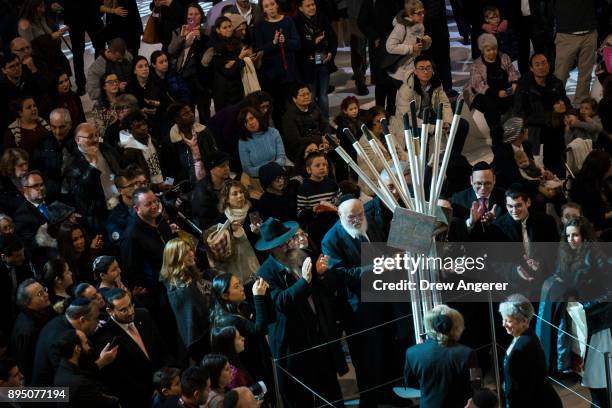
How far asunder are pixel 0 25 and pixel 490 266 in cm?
609

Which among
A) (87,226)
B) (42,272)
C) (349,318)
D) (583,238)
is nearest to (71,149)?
(87,226)

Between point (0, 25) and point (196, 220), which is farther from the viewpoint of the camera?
point (0, 25)

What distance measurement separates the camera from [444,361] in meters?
8.34

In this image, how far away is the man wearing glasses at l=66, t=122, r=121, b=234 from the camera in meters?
11.0

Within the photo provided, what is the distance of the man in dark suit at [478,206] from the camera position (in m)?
10.2

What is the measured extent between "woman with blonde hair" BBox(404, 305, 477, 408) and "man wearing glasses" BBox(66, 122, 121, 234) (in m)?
3.46

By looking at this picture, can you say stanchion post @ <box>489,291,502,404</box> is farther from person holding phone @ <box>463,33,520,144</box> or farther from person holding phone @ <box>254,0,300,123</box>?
person holding phone @ <box>254,0,300,123</box>

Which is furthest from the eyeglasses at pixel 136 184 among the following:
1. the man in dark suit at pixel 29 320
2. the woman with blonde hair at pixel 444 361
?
the woman with blonde hair at pixel 444 361

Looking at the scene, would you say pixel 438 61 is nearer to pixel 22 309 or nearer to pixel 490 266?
pixel 490 266

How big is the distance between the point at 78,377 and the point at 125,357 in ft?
1.87

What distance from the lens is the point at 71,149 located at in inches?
453

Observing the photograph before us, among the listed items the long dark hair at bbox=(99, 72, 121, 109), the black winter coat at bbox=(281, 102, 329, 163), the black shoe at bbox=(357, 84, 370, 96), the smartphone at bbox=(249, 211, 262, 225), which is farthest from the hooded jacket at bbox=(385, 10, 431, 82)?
the smartphone at bbox=(249, 211, 262, 225)

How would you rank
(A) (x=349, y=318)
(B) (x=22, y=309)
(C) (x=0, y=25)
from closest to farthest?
(B) (x=22, y=309) < (A) (x=349, y=318) < (C) (x=0, y=25)

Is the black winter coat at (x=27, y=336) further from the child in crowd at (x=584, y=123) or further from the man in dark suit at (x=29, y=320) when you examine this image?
the child in crowd at (x=584, y=123)
